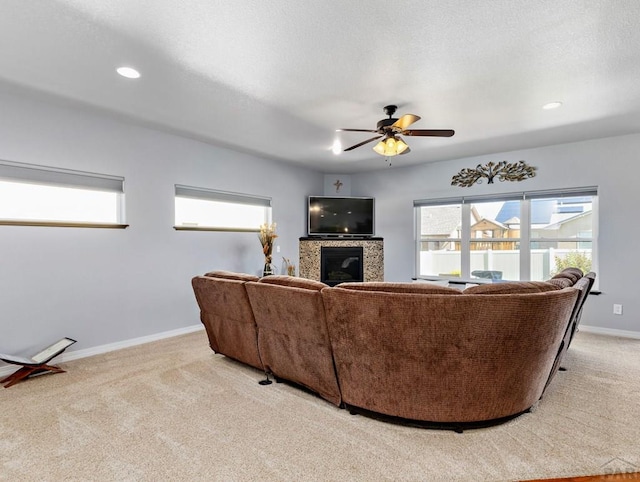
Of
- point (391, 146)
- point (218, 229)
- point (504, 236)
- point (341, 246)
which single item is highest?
point (391, 146)

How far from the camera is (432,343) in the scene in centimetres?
191

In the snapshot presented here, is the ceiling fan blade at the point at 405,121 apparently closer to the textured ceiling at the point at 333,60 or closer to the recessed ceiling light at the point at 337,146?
the textured ceiling at the point at 333,60

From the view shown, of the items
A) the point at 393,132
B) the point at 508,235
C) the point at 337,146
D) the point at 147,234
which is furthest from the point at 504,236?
the point at 147,234

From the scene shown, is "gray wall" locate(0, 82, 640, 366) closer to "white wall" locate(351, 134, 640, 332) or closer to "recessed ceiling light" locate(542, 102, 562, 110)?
"white wall" locate(351, 134, 640, 332)

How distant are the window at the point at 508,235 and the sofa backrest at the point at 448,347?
330 centimetres

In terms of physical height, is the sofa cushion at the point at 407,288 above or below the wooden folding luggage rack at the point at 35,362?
above

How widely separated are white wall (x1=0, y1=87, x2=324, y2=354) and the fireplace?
61.1 inches

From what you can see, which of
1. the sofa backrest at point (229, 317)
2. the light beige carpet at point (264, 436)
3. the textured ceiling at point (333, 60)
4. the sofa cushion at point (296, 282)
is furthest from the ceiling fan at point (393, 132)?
the light beige carpet at point (264, 436)

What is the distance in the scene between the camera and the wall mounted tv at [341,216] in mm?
6234

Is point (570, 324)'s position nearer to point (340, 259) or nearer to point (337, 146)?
point (337, 146)

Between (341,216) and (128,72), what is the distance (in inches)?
163

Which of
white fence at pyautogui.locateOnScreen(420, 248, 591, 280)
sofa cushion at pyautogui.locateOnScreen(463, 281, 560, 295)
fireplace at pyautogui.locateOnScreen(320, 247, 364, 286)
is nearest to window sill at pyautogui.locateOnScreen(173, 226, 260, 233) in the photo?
fireplace at pyautogui.locateOnScreen(320, 247, 364, 286)

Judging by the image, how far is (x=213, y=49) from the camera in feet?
7.73

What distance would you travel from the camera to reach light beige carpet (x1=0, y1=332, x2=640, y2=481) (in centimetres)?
173
